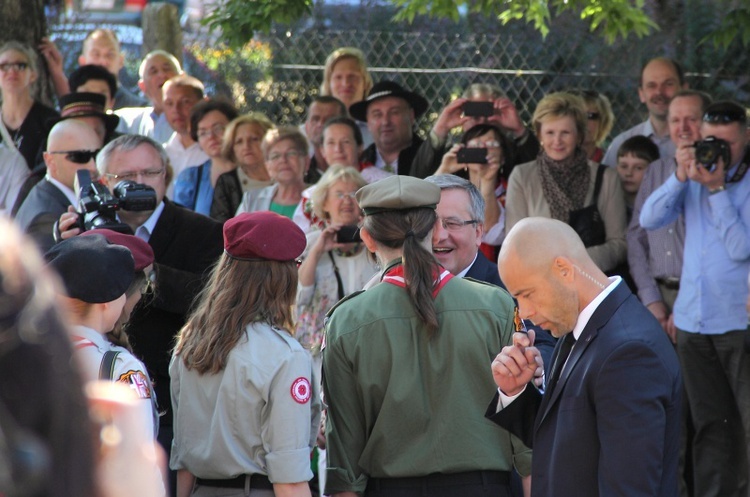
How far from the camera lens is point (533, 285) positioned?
290cm

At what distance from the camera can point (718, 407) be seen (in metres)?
5.84

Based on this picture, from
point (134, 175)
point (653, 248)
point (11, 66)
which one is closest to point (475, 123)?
point (653, 248)

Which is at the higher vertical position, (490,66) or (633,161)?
(490,66)

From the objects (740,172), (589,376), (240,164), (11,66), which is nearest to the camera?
(589,376)

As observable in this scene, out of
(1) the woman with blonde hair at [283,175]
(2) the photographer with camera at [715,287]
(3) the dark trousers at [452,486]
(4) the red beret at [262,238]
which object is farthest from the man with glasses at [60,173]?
(2) the photographer with camera at [715,287]

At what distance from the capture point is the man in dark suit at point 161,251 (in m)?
4.54

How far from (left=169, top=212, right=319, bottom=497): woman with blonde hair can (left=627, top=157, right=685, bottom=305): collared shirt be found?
292cm

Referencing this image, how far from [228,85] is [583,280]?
23.2ft

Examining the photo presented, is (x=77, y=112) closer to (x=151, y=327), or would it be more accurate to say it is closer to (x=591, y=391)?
(x=151, y=327)

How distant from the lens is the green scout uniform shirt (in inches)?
135

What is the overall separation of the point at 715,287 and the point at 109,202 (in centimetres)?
325

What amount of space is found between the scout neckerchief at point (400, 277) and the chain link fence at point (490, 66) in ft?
15.1

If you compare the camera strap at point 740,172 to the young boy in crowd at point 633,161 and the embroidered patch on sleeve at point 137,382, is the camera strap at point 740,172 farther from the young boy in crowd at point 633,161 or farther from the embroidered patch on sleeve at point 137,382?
the embroidered patch on sleeve at point 137,382

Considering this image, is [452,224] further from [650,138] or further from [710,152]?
[650,138]
